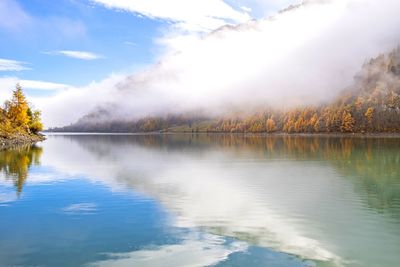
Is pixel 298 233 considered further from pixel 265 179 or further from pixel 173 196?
pixel 265 179

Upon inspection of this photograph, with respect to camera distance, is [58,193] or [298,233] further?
[58,193]

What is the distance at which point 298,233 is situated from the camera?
1037 inches

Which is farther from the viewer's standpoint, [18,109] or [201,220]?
[18,109]

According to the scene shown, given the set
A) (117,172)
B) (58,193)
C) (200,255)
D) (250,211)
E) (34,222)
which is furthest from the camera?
(117,172)

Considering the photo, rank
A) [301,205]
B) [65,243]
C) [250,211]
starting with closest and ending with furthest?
[65,243] → [250,211] → [301,205]

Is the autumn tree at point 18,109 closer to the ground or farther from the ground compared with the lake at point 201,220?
farther from the ground

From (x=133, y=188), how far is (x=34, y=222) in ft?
51.5

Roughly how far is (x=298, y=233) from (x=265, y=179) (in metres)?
25.3

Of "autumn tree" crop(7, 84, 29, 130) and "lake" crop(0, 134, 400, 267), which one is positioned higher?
"autumn tree" crop(7, 84, 29, 130)

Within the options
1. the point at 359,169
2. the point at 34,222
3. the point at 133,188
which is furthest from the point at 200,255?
the point at 359,169

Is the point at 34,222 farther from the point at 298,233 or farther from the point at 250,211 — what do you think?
the point at 298,233

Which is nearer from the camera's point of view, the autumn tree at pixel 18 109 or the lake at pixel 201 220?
the lake at pixel 201 220

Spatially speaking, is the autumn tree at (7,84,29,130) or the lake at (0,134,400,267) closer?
the lake at (0,134,400,267)

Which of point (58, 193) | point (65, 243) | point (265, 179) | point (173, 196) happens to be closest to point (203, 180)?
point (265, 179)
